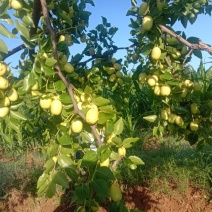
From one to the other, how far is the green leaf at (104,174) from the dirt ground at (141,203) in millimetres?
1863

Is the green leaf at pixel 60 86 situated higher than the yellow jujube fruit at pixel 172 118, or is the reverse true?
the yellow jujube fruit at pixel 172 118

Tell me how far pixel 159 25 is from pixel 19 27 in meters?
0.61

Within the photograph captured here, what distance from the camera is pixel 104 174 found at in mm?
816

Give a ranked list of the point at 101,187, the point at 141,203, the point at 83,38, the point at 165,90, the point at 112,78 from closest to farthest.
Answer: the point at 101,187
the point at 165,90
the point at 112,78
the point at 83,38
the point at 141,203

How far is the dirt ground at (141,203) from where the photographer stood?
252 cm

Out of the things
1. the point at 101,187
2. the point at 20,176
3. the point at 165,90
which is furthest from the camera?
the point at 20,176

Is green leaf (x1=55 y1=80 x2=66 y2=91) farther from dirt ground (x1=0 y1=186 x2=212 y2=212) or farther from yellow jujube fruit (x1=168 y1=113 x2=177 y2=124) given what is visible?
dirt ground (x1=0 y1=186 x2=212 y2=212)

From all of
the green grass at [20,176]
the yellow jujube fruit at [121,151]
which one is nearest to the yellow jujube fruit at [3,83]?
the yellow jujube fruit at [121,151]

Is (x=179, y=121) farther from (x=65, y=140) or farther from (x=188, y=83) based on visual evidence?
(x=65, y=140)

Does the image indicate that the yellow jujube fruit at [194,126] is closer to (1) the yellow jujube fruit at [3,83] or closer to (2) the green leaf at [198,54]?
(2) the green leaf at [198,54]

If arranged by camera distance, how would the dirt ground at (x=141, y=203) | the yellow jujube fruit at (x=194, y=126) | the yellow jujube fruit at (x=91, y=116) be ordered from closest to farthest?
the yellow jujube fruit at (x=91, y=116) → the yellow jujube fruit at (x=194, y=126) → the dirt ground at (x=141, y=203)

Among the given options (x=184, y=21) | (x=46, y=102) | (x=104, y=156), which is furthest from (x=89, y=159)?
(x=184, y=21)

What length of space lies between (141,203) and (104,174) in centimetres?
199

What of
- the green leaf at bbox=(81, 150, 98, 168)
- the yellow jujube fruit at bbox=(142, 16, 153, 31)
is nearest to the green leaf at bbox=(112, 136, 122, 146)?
the green leaf at bbox=(81, 150, 98, 168)
